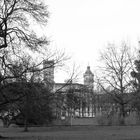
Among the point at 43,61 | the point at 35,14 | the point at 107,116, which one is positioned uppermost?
the point at 35,14

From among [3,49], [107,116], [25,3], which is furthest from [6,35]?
[107,116]

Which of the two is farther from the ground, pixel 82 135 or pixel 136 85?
pixel 136 85

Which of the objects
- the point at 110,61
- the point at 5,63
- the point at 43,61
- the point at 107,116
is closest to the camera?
the point at 5,63

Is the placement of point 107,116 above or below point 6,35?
below

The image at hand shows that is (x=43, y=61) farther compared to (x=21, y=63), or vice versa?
(x=43, y=61)

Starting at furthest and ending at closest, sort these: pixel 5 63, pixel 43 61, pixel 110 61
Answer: pixel 110 61
pixel 43 61
pixel 5 63

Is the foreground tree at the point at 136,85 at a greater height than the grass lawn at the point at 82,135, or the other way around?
the foreground tree at the point at 136,85

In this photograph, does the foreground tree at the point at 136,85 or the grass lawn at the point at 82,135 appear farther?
the foreground tree at the point at 136,85

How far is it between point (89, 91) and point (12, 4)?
47.5 metres

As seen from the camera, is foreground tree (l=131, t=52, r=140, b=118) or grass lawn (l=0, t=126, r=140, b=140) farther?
foreground tree (l=131, t=52, r=140, b=118)

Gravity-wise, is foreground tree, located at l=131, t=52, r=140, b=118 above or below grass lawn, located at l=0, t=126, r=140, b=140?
above

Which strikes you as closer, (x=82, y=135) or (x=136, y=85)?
(x=82, y=135)

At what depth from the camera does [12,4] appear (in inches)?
1205

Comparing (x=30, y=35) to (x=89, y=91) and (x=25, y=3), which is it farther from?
(x=89, y=91)
